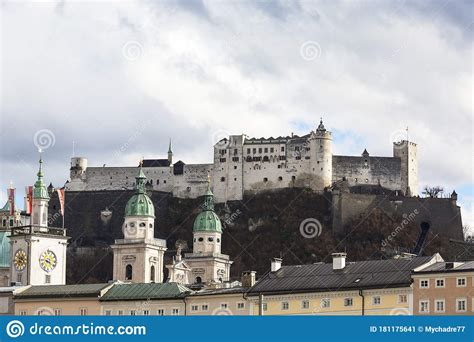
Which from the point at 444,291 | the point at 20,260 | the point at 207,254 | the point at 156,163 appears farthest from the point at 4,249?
the point at 156,163

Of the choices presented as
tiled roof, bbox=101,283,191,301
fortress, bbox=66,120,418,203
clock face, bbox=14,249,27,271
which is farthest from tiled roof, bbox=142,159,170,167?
tiled roof, bbox=101,283,191,301

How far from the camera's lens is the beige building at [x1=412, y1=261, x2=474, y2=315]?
5966 cm

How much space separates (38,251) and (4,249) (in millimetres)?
8528

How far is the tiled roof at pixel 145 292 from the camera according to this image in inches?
2709

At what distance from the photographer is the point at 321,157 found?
143 metres

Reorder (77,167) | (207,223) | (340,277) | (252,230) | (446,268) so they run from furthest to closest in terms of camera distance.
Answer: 1. (77,167)
2. (252,230)
3. (207,223)
4. (340,277)
5. (446,268)

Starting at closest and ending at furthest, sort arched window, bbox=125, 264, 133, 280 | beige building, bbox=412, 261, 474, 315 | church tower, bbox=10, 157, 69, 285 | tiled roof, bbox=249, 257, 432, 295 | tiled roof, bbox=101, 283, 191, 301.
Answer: beige building, bbox=412, 261, 474, 315 < tiled roof, bbox=249, 257, 432, 295 < tiled roof, bbox=101, 283, 191, 301 < church tower, bbox=10, 157, 69, 285 < arched window, bbox=125, 264, 133, 280

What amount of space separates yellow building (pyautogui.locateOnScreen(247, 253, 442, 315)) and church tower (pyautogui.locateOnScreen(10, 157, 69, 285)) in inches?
811

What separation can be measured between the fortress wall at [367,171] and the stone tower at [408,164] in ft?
1.78

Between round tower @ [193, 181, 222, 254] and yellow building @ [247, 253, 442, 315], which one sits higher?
round tower @ [193, 181, 222, 254]

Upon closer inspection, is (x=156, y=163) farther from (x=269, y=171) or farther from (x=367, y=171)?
(x=367, y=171)

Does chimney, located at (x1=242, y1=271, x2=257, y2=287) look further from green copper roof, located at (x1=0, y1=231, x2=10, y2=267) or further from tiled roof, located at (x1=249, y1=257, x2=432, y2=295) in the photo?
green copper roof, located at (x1=0, y1=231, x2=10, y2=267)
